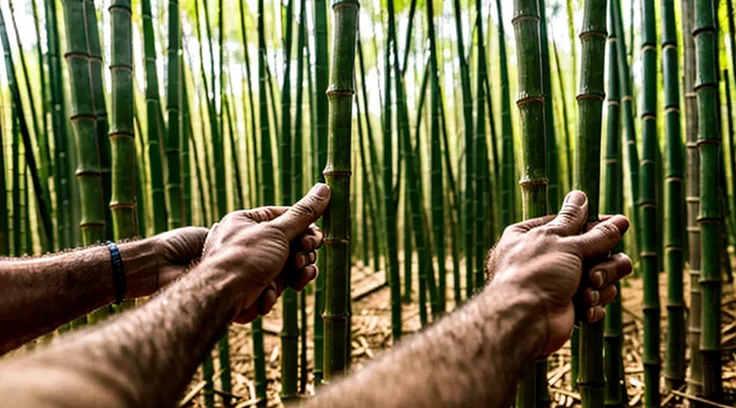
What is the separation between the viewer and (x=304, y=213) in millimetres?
1029

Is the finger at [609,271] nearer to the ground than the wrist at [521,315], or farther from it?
farther from it

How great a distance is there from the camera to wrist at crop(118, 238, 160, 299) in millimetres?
1162

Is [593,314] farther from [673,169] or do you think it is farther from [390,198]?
[390,198]

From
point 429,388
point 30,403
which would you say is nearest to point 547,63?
point 429,388

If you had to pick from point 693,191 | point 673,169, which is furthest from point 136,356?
point 693,191

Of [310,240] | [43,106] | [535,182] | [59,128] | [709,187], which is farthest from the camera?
[43,106]

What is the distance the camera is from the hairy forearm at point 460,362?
Result: 0.61m

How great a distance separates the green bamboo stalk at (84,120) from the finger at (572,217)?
97 centimetres

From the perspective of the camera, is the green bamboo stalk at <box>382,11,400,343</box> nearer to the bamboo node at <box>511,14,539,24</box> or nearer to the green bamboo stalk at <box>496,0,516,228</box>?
the green bamboo stalk at <box>496,0,516,228</box>

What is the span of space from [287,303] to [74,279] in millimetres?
818

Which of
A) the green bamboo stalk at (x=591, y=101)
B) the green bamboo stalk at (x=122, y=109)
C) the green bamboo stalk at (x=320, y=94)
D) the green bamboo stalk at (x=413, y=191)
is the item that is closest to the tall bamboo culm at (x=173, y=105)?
the green bamboo stalk at (x=122, y=109)

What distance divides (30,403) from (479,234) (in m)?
1.83

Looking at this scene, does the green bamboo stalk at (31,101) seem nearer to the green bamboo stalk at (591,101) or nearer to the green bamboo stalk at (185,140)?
the green bamboo stalk at (185,140)

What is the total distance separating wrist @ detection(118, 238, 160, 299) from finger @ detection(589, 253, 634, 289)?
787mm
